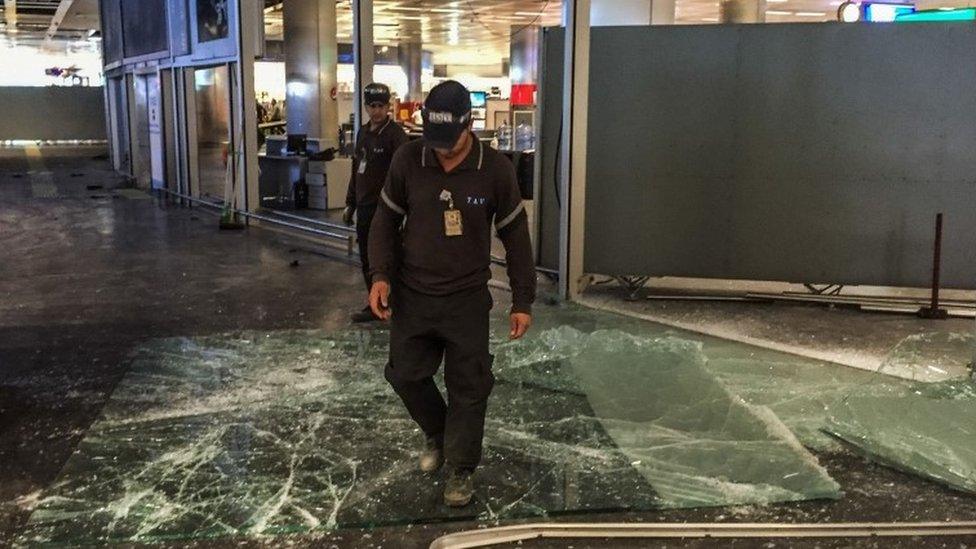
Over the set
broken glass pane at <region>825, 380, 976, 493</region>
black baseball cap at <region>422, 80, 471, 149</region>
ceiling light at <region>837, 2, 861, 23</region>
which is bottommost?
broken glass pane at <region>825, 380, 976, 493</region>

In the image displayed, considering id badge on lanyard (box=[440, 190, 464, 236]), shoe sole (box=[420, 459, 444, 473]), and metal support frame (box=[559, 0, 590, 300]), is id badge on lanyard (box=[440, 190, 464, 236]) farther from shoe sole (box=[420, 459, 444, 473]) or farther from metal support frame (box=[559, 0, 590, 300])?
metal support frame (box=[559, 0, 590, 300])

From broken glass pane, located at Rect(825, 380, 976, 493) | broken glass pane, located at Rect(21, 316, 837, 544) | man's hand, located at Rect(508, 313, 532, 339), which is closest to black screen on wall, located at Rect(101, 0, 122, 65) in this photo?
broken glass pane, located at Rect(21, 316, 837, 544)

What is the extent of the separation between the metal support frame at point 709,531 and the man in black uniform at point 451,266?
1.10ft

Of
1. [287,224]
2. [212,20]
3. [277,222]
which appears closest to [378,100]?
[287,224]

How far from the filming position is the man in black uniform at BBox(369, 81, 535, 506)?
12.5 feet

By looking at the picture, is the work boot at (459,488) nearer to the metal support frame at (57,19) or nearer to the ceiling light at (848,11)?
the ceiling light at (848,11)

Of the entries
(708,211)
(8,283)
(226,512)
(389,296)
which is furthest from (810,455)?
(8,283)

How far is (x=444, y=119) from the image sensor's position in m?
3.66

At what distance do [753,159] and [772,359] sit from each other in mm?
2112

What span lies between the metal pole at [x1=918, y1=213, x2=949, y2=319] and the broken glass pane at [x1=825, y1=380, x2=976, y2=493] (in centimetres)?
183

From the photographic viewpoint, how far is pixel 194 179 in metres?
15.2

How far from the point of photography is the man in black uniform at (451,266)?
380 cm

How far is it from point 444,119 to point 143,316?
4497mm

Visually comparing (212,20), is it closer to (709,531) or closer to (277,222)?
(277,222)
